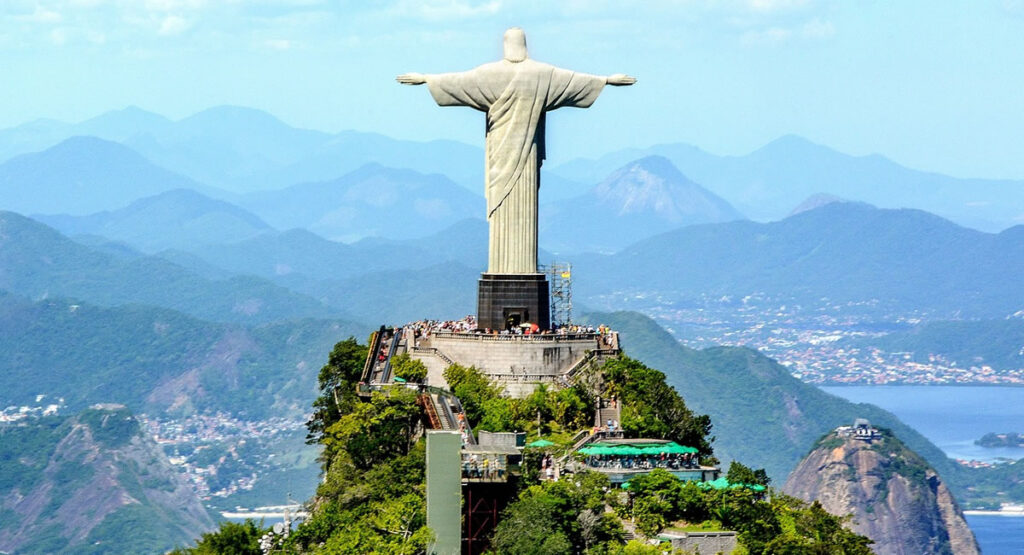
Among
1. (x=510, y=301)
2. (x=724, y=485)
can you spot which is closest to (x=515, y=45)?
(x=510, y=301)

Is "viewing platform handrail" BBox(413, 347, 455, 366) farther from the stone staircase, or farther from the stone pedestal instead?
the stone staircase

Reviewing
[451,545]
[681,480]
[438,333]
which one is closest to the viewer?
[451,545]

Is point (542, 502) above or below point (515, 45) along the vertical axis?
below

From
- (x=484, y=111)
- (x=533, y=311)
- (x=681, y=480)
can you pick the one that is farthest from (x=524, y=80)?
(x=681, y=480)

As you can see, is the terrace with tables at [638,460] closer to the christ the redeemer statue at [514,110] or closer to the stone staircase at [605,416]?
the stone staircase at [605,416]

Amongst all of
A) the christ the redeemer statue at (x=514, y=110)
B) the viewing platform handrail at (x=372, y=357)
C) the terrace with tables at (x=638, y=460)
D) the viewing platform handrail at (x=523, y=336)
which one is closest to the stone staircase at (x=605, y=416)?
the viewing platform handrail at (x=523, y=336)

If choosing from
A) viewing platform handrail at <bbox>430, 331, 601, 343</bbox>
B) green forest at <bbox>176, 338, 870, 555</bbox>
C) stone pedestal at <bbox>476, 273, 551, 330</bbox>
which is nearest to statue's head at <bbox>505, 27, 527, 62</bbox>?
stone pedestal at <bbox>476, 273, 551, 330</bbox>

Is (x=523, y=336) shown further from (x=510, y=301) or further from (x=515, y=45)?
(x=515, y=45)

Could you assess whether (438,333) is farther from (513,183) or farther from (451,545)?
(451,545)
